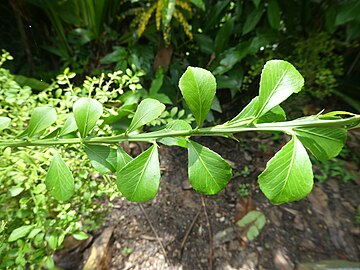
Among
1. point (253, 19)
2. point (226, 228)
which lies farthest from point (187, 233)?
point (253, 19)

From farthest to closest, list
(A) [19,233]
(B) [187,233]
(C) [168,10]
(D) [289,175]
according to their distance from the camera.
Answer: (B) [187,233] → (C) [168,10] → (A) [19,233] → (D) [289,175]

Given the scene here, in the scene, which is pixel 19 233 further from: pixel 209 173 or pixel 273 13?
pixel 273 13

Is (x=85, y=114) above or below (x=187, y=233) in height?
above

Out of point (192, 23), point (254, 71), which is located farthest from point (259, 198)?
point (192, 23)

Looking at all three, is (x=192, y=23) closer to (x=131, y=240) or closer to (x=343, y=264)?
(x=131, y=240)

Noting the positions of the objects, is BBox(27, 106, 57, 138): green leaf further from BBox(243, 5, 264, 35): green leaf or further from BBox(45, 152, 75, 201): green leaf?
BBox(243, 5, 264, 35): green leaf

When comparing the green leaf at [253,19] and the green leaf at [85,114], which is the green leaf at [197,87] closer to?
the green leaf at [85,114]

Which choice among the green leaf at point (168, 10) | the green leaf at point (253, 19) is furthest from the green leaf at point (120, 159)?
the green leaf at point (253, 19)
